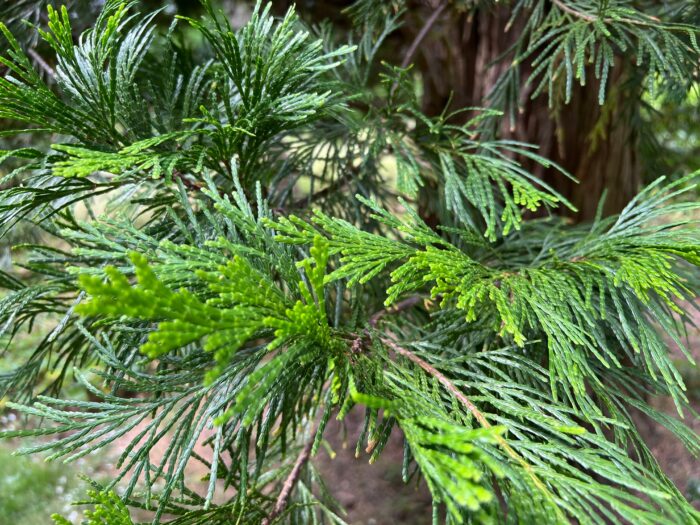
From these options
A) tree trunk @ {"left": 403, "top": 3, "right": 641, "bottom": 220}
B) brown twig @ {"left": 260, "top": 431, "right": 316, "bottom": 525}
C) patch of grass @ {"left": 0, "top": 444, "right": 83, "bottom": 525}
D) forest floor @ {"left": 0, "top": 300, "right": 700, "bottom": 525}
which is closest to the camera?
brown twig @ {"left": 260, "top": 431, "right": 316, "bottom": 525}

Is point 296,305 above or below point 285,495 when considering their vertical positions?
above

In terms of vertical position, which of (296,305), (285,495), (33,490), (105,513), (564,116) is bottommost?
(33,490)

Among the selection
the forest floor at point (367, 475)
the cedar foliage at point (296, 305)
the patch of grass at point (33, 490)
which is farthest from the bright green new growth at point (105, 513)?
the patch of grass at point (33, 490)

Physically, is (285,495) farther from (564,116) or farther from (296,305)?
(564,116)

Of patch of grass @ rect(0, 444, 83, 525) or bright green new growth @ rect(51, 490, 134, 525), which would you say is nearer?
bright green new growth @ rect(51, 490, 134, 525)

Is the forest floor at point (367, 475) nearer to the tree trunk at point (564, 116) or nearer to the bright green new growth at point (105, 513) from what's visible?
the tree trunk at point (564, 116)

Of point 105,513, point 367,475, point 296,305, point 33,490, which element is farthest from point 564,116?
point 33,490

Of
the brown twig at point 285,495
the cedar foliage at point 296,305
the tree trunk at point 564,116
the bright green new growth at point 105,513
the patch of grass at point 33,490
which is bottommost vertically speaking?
the patch of grass at point 33,490

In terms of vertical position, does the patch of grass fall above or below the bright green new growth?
below

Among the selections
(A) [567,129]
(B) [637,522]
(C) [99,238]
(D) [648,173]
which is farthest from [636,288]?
(D) [648,173]

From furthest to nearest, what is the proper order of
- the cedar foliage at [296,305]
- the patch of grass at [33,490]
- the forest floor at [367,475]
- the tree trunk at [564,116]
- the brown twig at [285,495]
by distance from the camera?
the patch of grass at [33,490], the forest floor at [367,475], the tree trunk at [564,116], the brown twig at [285,495], the cedar foliage at [296,305]

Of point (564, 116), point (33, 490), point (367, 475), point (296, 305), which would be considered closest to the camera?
point (296, 305)

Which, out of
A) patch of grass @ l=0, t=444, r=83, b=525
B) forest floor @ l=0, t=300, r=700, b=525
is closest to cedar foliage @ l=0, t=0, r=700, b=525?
forest floor @ l=0, t=300, r=700, b=525

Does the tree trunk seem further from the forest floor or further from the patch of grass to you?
the patch of grass
